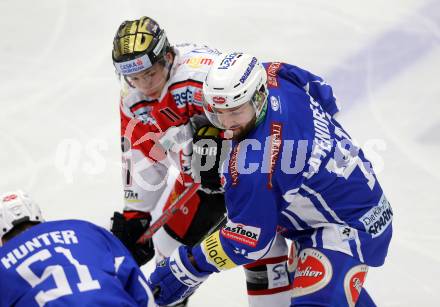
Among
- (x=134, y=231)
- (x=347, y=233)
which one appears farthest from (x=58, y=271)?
(x=134, y=231)

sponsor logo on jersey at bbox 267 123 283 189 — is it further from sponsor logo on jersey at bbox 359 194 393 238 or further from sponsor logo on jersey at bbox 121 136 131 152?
sponsor logo on jersey at bbox 121 136 131 152

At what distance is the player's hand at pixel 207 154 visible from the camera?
11.1 ft

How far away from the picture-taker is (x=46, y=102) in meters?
5.18

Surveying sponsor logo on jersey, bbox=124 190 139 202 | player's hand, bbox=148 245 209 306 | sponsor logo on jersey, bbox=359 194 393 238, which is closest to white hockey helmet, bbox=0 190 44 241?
player's hand, bbox=148 245 209 306

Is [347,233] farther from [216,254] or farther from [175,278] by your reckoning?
[175,278]

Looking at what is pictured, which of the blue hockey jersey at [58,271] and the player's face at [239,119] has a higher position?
the player's face at [239,119]

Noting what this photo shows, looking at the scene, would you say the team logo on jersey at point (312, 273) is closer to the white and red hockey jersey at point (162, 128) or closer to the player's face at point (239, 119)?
the player's face at point (239, 119)

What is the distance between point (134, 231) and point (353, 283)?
1143 millimetres

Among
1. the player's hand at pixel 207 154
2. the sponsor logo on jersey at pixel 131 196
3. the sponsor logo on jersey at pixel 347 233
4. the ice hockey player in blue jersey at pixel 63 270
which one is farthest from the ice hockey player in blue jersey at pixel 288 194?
the sponsor logo on jersey at pixel 131 196

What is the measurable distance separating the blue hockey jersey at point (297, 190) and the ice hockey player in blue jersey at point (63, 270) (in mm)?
483

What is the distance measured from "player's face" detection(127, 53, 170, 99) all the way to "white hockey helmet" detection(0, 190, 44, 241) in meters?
0.87

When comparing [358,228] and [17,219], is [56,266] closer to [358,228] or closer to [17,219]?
[17,219]

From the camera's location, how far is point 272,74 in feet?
10.6

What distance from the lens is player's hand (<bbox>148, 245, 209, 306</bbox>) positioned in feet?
10.3
